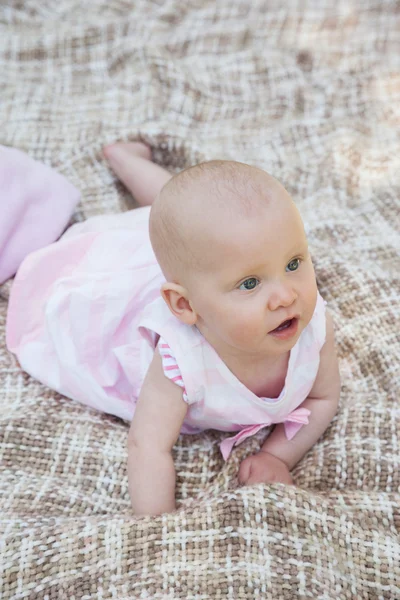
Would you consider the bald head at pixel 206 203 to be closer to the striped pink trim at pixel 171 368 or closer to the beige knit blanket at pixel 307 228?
the striped pink trim at pixel 171 368

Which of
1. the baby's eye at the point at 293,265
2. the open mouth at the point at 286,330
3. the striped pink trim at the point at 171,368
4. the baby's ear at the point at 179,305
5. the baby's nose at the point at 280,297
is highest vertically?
the baby's eye at the point at 293,265

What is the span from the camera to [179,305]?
87 cm

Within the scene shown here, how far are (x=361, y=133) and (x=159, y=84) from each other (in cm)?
55

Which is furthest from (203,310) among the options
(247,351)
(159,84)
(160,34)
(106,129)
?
(160,34)

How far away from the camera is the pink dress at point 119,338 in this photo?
0.93 meters

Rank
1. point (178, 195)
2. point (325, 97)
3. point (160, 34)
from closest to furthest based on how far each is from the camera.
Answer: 1. point (178, 195)
2. point (325, 97)
3. point (160, 34)

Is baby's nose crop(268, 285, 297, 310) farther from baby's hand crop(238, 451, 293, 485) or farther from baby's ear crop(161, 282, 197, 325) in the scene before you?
baby's hand crop(238, 451, 293, 485)

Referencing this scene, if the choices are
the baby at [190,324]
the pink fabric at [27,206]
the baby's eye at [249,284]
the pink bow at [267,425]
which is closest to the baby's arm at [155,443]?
the baby at [190,324]

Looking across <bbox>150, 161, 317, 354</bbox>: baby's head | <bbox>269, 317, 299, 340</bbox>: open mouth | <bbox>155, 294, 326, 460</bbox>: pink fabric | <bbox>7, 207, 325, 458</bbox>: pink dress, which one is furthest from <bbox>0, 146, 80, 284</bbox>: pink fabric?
<bbox>269, 317, 299, 340</bbox>: open mouth

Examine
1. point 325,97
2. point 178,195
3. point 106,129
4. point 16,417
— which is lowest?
point 16,417

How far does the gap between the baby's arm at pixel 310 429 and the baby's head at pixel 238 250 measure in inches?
8.1

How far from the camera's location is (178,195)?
0.78 metres

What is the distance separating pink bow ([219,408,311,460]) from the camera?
996 millimetres

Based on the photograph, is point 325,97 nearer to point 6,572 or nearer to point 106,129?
point 106,129
